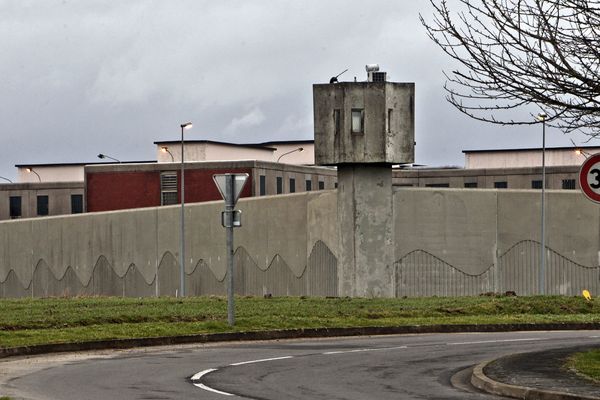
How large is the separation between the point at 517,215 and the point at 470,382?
119ft

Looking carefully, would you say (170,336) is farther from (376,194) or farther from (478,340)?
(376,194)

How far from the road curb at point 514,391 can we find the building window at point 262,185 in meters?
57.8

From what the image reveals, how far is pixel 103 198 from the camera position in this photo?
80.5 m


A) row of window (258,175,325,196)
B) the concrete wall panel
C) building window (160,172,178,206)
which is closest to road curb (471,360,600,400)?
the concrete wall panel

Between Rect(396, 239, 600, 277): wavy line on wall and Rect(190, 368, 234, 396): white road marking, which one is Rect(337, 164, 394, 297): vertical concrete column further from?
Rect(190, 368, 234, 396): white road marking

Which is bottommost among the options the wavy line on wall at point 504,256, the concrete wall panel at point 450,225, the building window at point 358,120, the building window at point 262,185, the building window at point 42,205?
the wavy line on wall at point 504,256

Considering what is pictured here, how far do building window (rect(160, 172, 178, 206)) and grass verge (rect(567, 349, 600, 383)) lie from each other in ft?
194

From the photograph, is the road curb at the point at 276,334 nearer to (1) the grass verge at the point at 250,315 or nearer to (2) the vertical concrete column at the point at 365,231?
(1) the grass verge at the point at 250,315

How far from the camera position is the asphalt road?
1562 centimetres

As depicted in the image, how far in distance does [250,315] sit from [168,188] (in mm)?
49136

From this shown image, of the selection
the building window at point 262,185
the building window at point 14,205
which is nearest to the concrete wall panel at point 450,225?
the building window at point 262,185

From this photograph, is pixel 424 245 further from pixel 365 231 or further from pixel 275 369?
pixel 275 369

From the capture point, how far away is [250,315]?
30109 mm

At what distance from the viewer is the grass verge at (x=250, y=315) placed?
25734 mm
